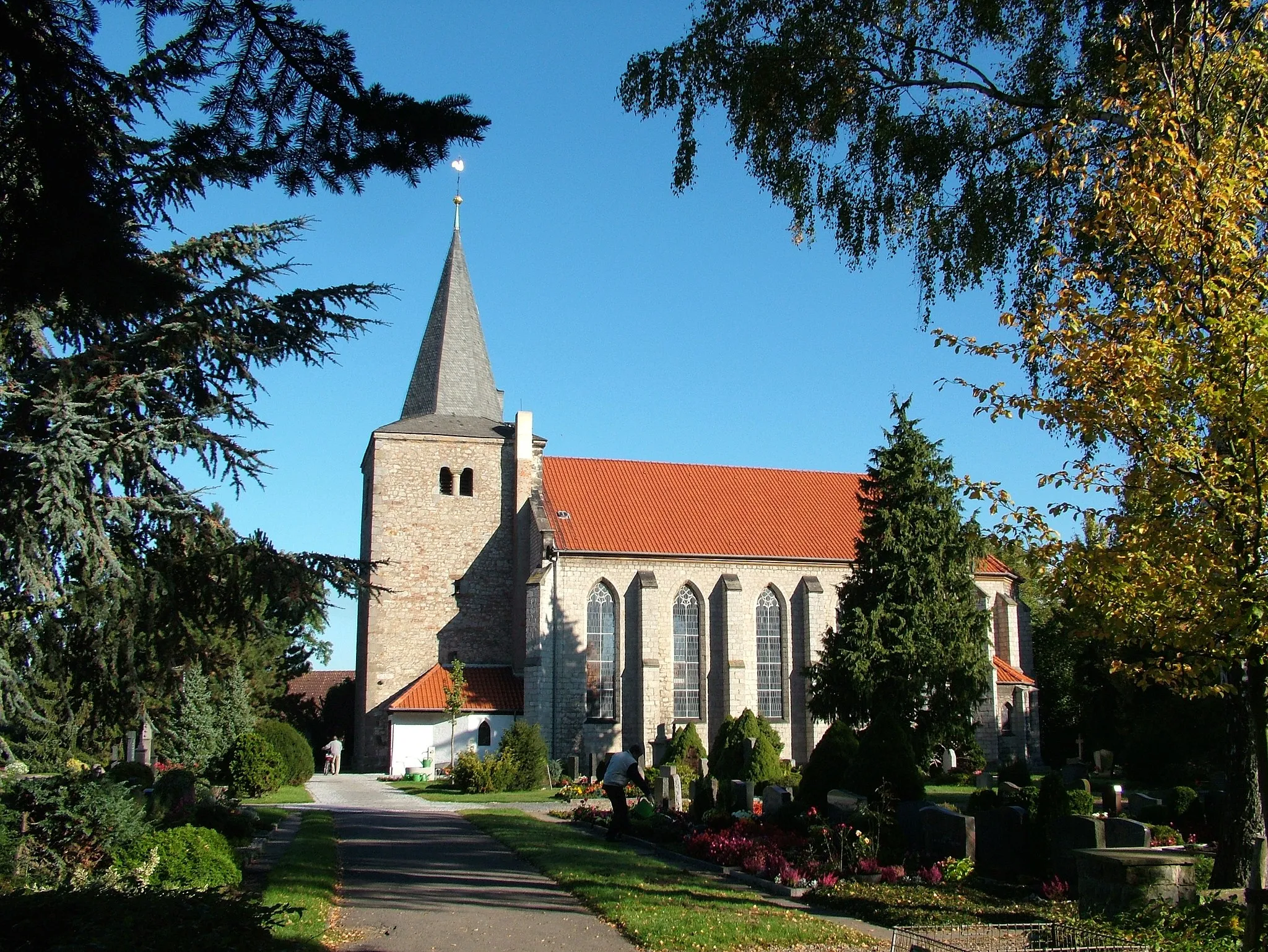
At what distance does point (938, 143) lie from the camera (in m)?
11.5

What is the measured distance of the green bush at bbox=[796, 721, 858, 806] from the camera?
56.4 feet

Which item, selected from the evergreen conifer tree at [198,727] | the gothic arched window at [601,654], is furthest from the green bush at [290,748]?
the gothic arched window at [601,654]

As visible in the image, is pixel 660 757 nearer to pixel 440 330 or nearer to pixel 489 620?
pixel 489 620

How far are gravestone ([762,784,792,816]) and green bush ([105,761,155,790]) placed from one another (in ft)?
28.6

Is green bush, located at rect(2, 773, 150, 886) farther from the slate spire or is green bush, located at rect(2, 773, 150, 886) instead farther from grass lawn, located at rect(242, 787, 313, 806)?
the slate spire

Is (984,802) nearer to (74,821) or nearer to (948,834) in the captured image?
(948,834)

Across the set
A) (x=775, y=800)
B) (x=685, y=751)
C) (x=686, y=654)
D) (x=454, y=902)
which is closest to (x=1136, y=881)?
(x=454, y=902)

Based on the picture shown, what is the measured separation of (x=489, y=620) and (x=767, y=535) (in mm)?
10258

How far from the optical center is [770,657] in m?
36.5

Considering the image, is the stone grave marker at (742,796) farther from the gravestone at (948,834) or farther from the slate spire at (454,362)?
the slate spire at (454,362)

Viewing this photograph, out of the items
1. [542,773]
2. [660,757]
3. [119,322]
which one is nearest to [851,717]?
[660,757]

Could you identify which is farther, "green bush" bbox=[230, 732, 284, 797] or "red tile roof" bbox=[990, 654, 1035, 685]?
"red tile roof" bbox=[990, 654, 1035, 685]

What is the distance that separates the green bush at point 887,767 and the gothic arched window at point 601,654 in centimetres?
1849

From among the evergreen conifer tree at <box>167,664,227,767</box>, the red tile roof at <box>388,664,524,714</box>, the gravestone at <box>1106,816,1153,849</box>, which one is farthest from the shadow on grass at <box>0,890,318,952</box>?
the red tile roof at <box>388,664,524,714</box>
